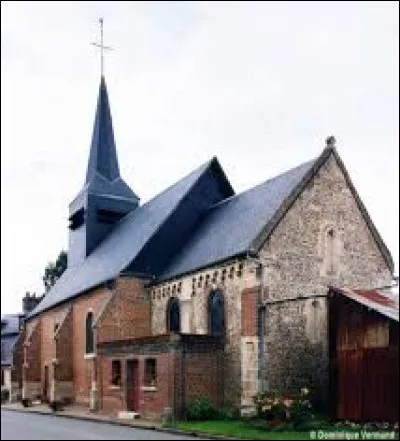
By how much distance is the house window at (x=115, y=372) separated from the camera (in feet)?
99.3

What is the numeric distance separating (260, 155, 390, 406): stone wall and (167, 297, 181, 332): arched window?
6035 millimetres

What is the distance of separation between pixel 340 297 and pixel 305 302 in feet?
9.96

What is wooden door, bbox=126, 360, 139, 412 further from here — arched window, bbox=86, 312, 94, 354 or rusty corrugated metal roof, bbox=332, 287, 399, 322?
rusty corrugated metal roof, bbox=332, 287, 399, 322

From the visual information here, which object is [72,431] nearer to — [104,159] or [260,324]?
[260,324]

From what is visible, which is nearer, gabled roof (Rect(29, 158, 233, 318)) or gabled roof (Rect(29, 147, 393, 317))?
gabled roof (Rect(29, 147, 393, 317))

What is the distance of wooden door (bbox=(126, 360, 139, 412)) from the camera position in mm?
28125

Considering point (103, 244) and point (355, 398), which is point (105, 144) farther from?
point (355, 398)

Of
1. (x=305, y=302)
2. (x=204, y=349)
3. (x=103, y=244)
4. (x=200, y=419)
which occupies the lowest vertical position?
(x=200, y=419)

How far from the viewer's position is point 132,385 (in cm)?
2847

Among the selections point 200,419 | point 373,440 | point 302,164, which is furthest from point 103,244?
point 373,440

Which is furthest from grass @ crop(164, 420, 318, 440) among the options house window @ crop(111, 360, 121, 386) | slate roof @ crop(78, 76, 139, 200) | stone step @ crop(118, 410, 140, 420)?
slate roof @ crop(78, 76, 139, 200)

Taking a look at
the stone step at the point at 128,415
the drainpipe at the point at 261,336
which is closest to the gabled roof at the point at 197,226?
the drainpipe at the point at 261,336

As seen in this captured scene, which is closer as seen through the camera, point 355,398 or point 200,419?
point 355,398

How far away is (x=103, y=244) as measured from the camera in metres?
44.2
